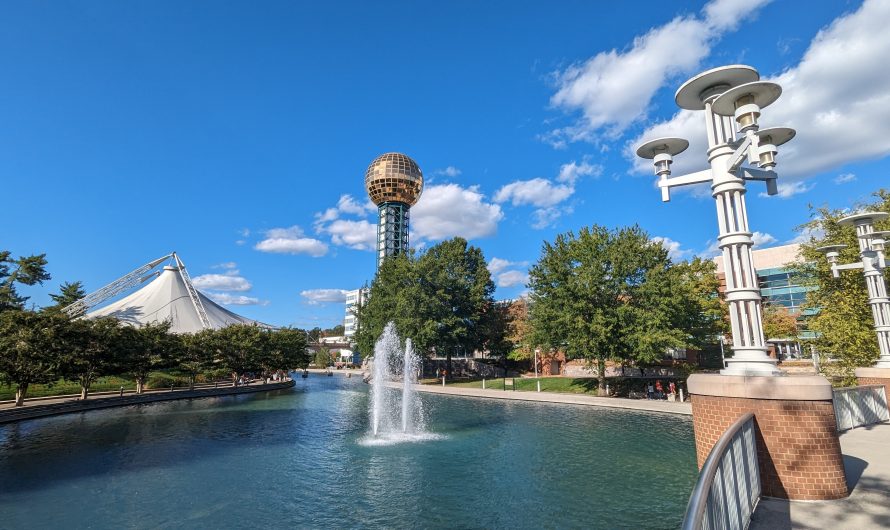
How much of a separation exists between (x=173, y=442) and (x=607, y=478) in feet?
61.0

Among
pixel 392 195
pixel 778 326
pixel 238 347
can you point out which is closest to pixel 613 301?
pixel 778 326

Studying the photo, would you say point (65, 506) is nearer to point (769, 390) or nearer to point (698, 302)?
point (769, 390)

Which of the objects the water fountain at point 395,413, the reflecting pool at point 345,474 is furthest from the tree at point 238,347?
the reflecting pool at point 345,474

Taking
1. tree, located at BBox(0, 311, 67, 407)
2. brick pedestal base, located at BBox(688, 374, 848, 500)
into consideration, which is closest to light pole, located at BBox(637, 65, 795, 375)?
brick pedestal base, located at BBox(688, 374, 848, 500)

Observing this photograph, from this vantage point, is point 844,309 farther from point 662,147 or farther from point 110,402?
point 110,402

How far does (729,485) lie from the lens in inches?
Result: 208

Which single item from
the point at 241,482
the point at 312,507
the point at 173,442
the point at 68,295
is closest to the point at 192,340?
the point at 173,442

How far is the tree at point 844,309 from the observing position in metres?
20.7

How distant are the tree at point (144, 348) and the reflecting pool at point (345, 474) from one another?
829 cm

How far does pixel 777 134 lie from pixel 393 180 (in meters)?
78.7

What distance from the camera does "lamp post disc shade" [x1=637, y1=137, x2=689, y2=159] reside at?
9.20 meters

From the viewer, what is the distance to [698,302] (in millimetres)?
37438

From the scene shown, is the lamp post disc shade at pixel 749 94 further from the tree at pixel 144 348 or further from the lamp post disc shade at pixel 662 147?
the tree at pixel 144 348

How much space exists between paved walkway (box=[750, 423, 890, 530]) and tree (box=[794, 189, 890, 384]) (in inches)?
621
